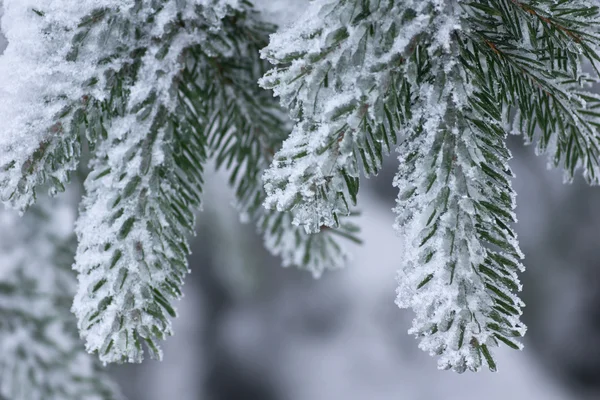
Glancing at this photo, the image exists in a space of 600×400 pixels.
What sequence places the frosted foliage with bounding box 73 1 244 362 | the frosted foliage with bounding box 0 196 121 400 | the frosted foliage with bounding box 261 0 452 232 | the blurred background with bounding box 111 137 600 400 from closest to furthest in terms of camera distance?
1. the frosted foliage with bounding box 261 0 452 232
2. the frosted foliage with bounding box 73 1 244 362
3. the frosted foliage with bounding box 0 196 121 400
4. the blurred background with bounding box 111 137 600 400

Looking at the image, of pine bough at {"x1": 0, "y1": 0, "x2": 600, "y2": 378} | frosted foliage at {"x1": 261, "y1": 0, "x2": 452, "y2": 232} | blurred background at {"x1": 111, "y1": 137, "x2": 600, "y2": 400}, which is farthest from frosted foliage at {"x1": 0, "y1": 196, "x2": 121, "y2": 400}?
blurred background at {"x1": 111, "y1": 137, "x2": 600, "y2": 400}

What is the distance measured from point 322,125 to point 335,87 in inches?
1.3

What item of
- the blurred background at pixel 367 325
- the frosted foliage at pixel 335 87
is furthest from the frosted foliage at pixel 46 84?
the blurred background at pixel 367 325

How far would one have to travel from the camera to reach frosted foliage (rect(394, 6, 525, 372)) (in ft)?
1.32

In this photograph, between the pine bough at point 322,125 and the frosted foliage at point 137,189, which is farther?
the frosted foliage at point 137,189

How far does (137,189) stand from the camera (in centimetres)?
52

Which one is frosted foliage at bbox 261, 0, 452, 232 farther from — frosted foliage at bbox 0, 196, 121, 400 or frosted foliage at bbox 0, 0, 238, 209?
frosted foliage at bbox 0, 196, 121, 400

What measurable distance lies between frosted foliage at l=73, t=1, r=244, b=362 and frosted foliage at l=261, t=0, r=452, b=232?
178 mm

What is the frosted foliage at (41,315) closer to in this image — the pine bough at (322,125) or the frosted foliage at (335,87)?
the pine bough at (322,125)

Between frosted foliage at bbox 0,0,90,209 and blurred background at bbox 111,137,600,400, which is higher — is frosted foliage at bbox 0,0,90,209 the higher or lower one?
the lower one

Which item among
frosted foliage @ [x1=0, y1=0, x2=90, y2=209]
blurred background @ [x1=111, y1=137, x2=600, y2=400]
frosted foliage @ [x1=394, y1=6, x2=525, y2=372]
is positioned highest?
blurred background @ [x1=111, y1=137, x2=600, y2=400]

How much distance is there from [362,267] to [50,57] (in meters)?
4.30

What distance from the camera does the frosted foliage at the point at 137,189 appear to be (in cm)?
51

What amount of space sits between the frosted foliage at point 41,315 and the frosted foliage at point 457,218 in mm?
1255
